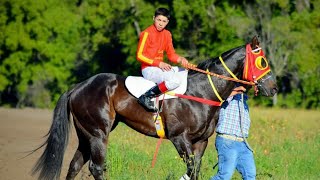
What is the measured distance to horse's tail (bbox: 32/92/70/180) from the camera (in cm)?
917

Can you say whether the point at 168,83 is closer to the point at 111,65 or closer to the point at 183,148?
the point at 183,148

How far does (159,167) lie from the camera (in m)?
10.0

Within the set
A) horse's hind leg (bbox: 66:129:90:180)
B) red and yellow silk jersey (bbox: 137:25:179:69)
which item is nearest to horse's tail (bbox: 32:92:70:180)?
horse's hind leg (bbox: 66:129:90:180)

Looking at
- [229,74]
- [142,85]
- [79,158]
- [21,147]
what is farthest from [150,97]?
[21,147]

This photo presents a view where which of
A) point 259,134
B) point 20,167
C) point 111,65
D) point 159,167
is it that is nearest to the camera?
point 159,167

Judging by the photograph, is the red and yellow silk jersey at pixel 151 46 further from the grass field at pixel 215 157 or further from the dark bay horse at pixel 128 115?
the grass field at pixel 215 157

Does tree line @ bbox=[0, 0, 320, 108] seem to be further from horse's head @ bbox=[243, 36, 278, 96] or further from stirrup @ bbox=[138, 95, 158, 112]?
horse's head @ bbox=[243, 36, 278, 96]

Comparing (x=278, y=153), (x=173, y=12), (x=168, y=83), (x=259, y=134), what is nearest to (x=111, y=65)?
(x=173, y=12)

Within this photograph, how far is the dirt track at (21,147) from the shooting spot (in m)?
10.8

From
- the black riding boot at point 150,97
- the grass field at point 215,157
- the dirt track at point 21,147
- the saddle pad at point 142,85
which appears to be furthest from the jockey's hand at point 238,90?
the dirt track at point 21,147

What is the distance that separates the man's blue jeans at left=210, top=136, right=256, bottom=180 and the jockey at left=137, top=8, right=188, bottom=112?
1.32m

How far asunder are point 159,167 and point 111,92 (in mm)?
1752

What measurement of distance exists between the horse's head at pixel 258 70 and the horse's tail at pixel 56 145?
114 inches

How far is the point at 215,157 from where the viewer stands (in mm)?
11016
